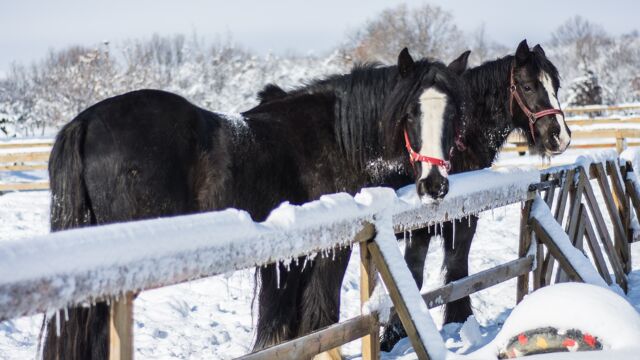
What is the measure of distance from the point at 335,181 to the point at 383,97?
25.2 inches

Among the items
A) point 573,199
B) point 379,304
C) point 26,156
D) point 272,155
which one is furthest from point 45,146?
point 379,304

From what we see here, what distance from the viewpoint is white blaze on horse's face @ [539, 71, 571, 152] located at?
5.31 metres

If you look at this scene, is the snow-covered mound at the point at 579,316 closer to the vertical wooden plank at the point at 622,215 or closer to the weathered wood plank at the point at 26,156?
the vertical wooden plank at the point at 622,215

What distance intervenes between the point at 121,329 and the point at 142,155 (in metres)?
1.80

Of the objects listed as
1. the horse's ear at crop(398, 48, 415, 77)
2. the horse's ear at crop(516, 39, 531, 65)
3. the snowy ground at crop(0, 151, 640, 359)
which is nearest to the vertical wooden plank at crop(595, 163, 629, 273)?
the snowy ground at crop(0, 151, 640, 359)

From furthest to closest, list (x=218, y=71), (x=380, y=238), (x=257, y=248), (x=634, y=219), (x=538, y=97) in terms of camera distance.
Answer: (x=218, y=71) → (x=634, y=219) → (x=538, y=97) → (x=380, y=238) → (x=257, y=248)

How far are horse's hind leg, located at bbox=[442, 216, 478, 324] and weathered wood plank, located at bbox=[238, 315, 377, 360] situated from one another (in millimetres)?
2318

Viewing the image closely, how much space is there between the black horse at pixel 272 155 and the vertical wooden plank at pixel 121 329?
58.2 inches

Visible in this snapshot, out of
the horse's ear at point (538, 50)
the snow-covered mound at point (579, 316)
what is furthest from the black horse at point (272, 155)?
the horse's ear at point (538, 50)

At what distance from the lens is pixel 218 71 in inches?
2181

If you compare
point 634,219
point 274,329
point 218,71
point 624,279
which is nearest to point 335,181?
point 274,329

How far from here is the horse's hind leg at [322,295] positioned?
3406 millimetres

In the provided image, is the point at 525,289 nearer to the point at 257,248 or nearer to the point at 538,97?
the point at 538,97

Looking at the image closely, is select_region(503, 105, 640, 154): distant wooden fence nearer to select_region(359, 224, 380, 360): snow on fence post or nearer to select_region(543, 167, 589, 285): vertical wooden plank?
select_region(543, 167, 589, 285): vertical wooden plank
